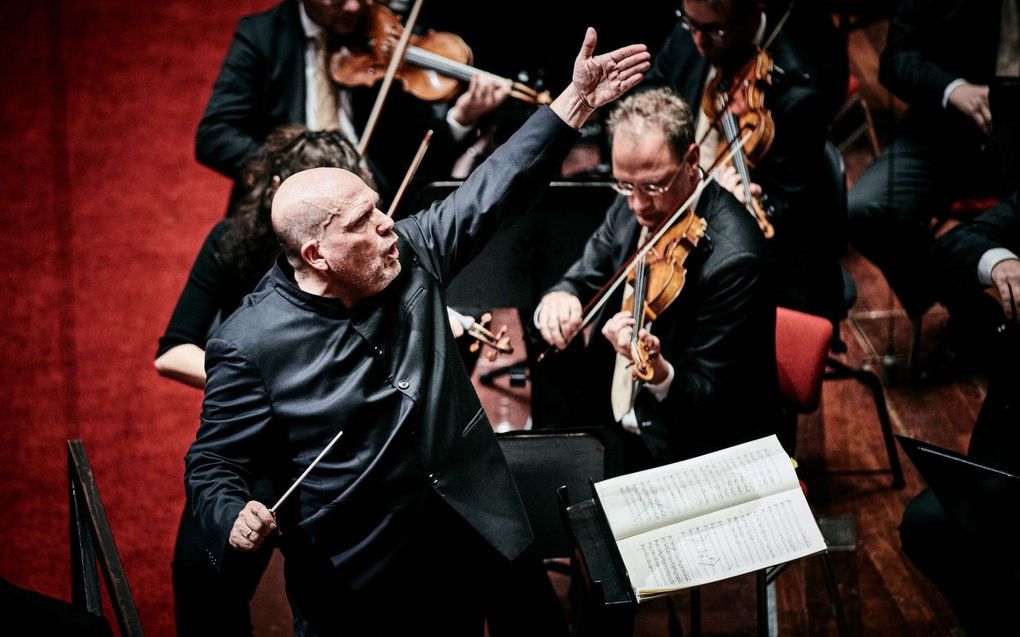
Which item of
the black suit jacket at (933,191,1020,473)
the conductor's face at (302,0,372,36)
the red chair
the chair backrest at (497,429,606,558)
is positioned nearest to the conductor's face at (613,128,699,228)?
the red chair

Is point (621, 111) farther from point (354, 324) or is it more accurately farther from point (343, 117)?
point (343, 117)

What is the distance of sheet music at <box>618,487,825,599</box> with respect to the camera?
1.79m

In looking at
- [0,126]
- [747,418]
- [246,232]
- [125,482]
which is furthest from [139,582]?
[0,126]

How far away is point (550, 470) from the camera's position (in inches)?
91.0

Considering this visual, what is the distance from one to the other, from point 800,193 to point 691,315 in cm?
86

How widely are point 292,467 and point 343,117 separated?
5.36 ft

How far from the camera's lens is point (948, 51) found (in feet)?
10.8

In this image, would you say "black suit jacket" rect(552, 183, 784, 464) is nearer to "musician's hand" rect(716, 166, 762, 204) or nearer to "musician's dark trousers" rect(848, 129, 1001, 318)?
"musician's hand" rect(716, 166, 762, 204)

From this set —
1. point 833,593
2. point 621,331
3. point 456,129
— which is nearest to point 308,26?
point 456,129

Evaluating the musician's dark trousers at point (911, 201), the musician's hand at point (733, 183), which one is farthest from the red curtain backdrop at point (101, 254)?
the musician's dark trousers at point (911, 201)

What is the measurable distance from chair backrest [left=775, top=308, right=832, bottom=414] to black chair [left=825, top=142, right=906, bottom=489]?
1.51ft

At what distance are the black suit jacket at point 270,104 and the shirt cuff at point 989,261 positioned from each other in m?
1.79

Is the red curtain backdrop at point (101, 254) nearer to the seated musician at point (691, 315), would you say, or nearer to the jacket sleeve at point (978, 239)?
the seated musician at point (691, 315)

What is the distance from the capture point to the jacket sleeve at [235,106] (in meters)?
3.23
